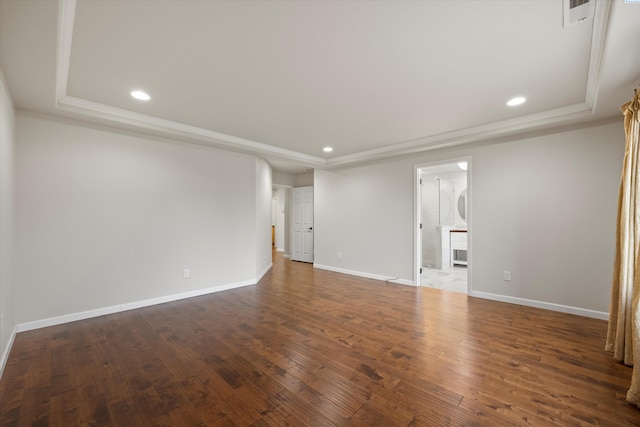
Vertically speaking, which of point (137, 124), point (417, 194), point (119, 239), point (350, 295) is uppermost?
point (137, 124)

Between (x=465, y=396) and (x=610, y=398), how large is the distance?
988 mm

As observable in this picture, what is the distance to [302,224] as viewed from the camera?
741 cm

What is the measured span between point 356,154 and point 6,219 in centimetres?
491

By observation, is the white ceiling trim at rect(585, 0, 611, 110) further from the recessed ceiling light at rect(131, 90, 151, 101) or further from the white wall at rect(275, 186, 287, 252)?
the white wall at rect(275, 186, 287, 252)

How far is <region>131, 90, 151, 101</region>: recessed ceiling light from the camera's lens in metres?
2.66

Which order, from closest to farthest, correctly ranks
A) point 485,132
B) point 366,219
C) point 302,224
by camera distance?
point 485,132, point 366,219, point 302,224

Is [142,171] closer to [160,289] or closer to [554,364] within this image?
[160,289]

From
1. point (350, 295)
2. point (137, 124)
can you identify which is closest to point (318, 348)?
point (350, 295)

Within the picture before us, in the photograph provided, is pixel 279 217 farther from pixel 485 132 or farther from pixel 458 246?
pixel 485 132

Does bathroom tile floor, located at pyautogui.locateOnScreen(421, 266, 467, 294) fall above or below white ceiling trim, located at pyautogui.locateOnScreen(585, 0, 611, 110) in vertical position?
below

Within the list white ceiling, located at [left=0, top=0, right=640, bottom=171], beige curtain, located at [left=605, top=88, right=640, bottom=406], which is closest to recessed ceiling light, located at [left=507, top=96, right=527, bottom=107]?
white ceiling, located at [left=0, top=0, right=640, bottom=171]

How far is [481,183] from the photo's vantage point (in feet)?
13.1

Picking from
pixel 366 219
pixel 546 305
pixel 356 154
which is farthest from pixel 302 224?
pixel 546 305

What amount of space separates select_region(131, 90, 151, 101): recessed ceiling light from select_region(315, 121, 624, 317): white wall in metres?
4.11
